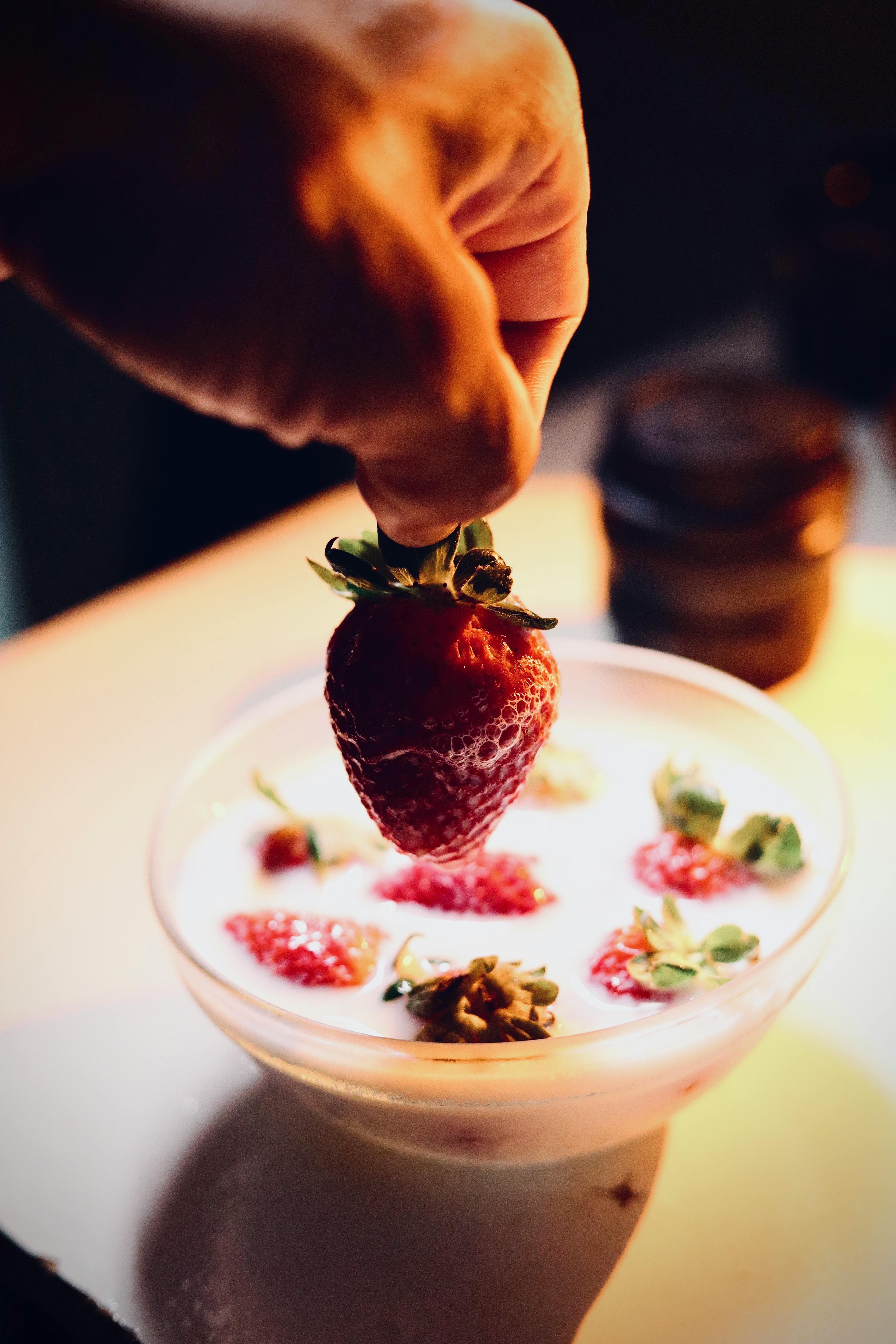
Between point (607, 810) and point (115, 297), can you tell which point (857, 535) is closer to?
point (607, 810)

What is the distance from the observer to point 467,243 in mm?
463

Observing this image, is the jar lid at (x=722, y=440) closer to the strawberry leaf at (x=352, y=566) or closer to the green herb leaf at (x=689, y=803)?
the green herb leaf at (x=689, y=803)

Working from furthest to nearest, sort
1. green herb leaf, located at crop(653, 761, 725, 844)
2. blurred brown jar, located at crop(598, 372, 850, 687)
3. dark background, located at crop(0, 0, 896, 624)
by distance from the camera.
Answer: dark background, located at crop(0, 0, 896, 624), blurred brown jar, located at crop(598, 372, 850, 687), green herb leaf, located at crop(653, 761, 725, 844)

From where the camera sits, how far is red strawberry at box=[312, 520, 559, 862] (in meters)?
0.57

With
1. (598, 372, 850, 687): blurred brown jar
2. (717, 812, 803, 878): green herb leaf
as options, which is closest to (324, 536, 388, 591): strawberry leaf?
(717, 812, 803, 878): green herb leaf

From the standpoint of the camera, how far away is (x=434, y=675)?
57 cm

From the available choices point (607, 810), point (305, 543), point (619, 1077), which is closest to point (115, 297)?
point (619, 1077)

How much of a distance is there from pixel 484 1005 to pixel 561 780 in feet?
0.85

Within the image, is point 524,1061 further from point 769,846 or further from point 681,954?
point 769,846

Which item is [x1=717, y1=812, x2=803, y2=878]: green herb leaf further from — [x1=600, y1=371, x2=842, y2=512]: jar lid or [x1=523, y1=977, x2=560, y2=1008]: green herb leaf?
[x1=600, y1=371, x2=842, y2=512]: jar lid

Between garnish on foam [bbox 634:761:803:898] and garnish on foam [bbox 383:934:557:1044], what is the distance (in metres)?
0.13

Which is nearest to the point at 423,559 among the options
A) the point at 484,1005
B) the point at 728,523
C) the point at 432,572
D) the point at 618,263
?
the point at 432,572

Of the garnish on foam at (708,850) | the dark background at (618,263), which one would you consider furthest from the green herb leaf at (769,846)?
the dark background at (618,263)

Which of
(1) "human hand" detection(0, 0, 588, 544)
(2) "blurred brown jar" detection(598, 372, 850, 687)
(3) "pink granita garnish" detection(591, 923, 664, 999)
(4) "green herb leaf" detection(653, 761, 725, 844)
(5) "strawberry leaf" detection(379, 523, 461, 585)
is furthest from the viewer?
(2) "blurred brown jar" detection(598, 372, 850, 687)
